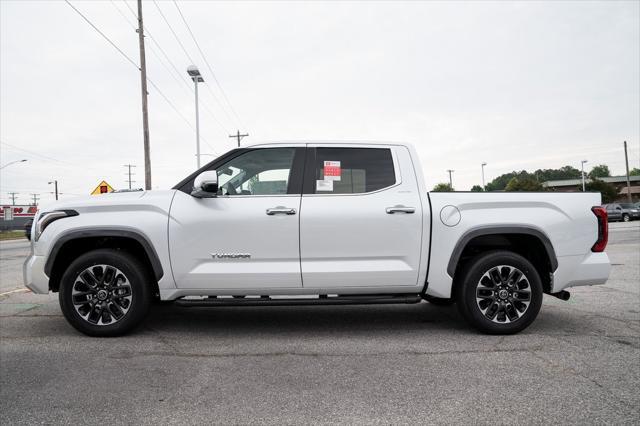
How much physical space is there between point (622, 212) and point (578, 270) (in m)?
39.9

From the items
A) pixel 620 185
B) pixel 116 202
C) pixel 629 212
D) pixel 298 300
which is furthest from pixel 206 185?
pixel 620 185

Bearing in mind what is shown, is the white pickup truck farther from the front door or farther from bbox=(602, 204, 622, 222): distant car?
bbox=(602, 204, 622, 222): distant car

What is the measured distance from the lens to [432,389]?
3186mm

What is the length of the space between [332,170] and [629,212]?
41.8 metres

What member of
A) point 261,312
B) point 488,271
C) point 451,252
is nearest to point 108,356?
point 261,312

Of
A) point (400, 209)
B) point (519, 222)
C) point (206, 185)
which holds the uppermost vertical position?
point (206, 185)

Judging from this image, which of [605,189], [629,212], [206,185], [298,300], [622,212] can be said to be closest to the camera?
[206,185]

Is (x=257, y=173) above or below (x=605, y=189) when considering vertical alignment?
A: below

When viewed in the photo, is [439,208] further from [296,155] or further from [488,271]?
[296,155]

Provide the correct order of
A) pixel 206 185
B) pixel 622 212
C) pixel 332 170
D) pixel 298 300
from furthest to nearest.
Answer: pixel 622 212
pixel 332 170
pixel 298 300
pixel 206 185

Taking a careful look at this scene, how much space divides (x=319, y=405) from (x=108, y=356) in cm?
206

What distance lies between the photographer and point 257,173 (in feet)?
15.6

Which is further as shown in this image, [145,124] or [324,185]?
[145,124]

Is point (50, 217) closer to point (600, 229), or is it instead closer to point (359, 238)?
point (359, 238)
